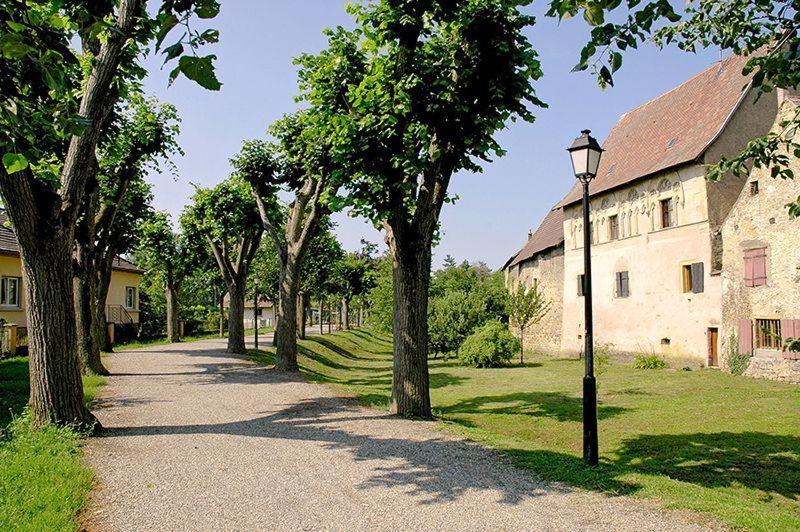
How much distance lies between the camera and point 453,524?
5.08 metres

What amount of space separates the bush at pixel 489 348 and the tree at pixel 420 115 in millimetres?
17269

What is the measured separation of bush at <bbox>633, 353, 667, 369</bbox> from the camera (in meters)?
25.2

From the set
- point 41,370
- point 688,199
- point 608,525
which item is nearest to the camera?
point 608,525

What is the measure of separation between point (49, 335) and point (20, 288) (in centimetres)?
1969

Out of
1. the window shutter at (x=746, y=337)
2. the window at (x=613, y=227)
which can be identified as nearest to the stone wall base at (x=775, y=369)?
the window shutter at (x=746, y=337)

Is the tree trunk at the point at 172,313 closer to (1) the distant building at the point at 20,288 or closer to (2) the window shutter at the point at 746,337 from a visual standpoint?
(1) the distant building at the point at 20,288

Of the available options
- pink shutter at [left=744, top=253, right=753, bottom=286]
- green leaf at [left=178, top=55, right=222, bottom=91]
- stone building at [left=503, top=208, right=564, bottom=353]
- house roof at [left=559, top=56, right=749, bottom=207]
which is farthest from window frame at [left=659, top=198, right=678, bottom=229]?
green leaf at [left=178, top=55, right=222, bottom=91]

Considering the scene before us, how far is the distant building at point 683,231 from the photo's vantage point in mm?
21266

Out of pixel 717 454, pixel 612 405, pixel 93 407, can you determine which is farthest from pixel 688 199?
pixel 93 407

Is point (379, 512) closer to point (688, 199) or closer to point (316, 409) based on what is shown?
point (316, 409)

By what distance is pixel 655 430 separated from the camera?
38.2ft

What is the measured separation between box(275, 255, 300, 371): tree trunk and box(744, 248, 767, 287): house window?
16.9 meters

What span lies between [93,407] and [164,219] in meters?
17.8

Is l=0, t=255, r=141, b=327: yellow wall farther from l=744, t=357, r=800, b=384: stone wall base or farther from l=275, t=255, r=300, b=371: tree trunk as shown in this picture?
l=744, t=357, r=800, b=384: stone wall base
